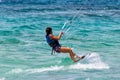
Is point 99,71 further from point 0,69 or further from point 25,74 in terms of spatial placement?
point 0,69

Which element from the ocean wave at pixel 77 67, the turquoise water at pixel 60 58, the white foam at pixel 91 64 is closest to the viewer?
the turquoise water at pixel 60 58

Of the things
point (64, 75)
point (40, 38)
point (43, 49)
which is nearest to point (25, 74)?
point (64, 75)

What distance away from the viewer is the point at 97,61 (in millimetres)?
15656

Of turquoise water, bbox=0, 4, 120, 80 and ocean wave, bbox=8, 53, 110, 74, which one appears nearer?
turquoise water, bbox=0, 4, 120, 80

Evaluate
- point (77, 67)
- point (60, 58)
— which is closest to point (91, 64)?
point (77, 67)

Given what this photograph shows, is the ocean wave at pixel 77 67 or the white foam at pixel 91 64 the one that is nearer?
the ocean wave at pixel 77 67

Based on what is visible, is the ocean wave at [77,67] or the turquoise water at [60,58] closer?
the turquoise water at [60,58]

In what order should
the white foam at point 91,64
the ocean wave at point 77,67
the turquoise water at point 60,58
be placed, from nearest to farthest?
the turquoise water at point 60,58 < the ocean wave at point 77,67 < the white foam at point 91,64

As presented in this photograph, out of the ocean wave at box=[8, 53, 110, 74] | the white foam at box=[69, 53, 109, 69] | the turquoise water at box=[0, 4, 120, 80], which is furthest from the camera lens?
the white foam at box=[69, 53, 109, 69]

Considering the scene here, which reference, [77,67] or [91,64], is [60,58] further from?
[77,67]

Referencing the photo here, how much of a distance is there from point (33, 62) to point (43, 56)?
4.51ft

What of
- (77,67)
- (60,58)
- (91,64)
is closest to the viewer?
(77,67)

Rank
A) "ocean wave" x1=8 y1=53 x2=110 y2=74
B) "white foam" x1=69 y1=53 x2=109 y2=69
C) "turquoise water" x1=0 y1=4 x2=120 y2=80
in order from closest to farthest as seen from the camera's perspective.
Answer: "turquoise water" x1=0 y1=4 x2=120 y2=80 < "ocean wave" x1=8 y1=53 x2=110 y2=74 < "white foam" x1=69 y1=53 x2=109 y2=69

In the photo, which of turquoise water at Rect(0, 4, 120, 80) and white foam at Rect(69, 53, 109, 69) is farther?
white foam at Rect(69, 53, 109, 69)
